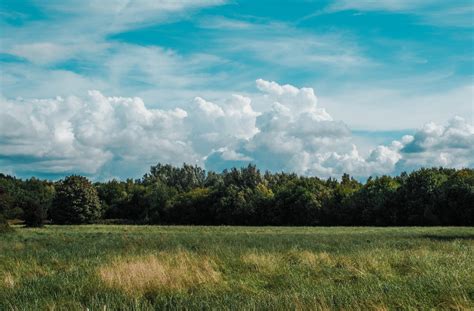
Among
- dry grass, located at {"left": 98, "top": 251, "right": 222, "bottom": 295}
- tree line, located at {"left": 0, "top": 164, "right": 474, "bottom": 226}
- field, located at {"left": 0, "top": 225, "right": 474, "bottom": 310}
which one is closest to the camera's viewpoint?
field, located at {"left": 0, "top": 225, "right": 474, "bottom": 310}

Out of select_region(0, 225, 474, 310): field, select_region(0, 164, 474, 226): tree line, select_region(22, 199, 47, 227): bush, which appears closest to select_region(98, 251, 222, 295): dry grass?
select_region(0, 225, 474, 310): field

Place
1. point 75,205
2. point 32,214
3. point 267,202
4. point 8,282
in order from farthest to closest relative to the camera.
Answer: point 267,202
point 75,205
point 32,214
point 8,282

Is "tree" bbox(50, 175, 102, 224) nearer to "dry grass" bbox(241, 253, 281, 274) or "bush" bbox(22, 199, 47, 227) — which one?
"bush" bbox(22, 199, 47, 227)

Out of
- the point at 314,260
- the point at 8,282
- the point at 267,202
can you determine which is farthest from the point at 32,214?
the point at 314,260

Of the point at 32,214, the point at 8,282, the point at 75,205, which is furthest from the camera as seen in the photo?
the point at 75,205

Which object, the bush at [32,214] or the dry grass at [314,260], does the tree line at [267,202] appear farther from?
the dry grass at [314,260]

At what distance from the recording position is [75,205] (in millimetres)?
98875

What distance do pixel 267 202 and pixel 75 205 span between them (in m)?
40.5

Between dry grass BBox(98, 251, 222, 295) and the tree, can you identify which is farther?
the tree

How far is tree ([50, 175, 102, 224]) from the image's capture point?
324ft

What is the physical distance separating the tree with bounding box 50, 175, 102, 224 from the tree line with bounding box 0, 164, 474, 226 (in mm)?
188

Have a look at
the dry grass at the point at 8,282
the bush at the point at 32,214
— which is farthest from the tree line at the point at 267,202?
the dry grass at the point at 8,282

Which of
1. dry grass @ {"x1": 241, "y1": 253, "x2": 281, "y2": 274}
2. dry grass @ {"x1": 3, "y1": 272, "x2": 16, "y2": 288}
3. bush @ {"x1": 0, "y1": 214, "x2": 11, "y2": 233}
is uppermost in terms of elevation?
dry grass @ {"x1": 241, "y1": 253, "x2": 281, "y2": 274}

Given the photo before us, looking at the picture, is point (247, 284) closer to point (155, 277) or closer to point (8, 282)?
point (155, 277)
